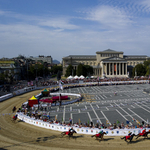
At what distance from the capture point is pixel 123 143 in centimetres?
1477

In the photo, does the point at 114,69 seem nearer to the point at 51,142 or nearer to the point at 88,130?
the point at 88,130

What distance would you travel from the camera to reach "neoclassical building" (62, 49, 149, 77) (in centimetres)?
11119

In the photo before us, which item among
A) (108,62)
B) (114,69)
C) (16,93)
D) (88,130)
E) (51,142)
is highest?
(108,62)

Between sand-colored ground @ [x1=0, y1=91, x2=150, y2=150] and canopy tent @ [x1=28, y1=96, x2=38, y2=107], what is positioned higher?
canopy tent @ [x1=28, y1=96, x2=38, y2=107]

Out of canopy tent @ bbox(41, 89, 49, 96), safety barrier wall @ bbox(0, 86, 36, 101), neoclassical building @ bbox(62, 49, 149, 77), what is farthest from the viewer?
neoclassical building @ bbox(62, 49, 149, 77)

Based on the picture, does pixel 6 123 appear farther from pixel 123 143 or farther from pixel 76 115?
pixel 123 143

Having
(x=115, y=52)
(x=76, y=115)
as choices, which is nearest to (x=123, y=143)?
(x=76, y=115)

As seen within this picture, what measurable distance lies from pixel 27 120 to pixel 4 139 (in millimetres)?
5240

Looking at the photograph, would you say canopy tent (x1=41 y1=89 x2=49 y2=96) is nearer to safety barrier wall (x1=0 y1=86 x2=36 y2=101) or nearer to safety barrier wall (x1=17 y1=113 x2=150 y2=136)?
safety barrier wall (x1=0 y1=86 x2=36 y2=101)

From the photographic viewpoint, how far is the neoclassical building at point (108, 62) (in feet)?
365

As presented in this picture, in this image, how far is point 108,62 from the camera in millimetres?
111375

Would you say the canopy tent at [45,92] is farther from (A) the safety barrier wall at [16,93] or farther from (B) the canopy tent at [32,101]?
(B) the canopy tent at [32,101]

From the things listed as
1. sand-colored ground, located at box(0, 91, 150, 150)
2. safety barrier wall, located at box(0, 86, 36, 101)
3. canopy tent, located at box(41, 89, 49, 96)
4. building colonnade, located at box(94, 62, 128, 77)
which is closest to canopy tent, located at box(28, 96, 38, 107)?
sand-colored ground, located at box(0, 91, 150, 150)

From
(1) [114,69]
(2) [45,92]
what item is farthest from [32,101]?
(1) [114,69]
